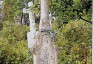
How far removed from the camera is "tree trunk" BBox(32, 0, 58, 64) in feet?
4.85

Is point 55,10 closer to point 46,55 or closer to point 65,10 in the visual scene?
point 65,10

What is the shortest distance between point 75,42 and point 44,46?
0.84 meters

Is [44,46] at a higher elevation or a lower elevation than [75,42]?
higher

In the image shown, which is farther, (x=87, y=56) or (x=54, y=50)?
(x=87, y=56)

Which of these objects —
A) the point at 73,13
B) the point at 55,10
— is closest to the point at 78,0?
the point at 73,13

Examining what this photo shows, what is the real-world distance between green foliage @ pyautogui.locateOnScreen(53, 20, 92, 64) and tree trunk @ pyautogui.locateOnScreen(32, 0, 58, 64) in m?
0.44

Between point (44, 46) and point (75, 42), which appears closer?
point (44, 46)

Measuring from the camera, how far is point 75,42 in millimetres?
2238

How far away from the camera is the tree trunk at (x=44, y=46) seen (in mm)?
1478

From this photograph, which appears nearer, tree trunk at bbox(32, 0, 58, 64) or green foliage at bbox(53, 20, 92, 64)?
tree trunk at bbox(32, 0, 58, 64)

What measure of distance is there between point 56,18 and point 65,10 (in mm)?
226

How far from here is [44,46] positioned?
1483 millimetres

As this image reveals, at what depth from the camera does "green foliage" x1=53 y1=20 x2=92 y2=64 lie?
2.02 m

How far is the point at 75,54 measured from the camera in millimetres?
2818
